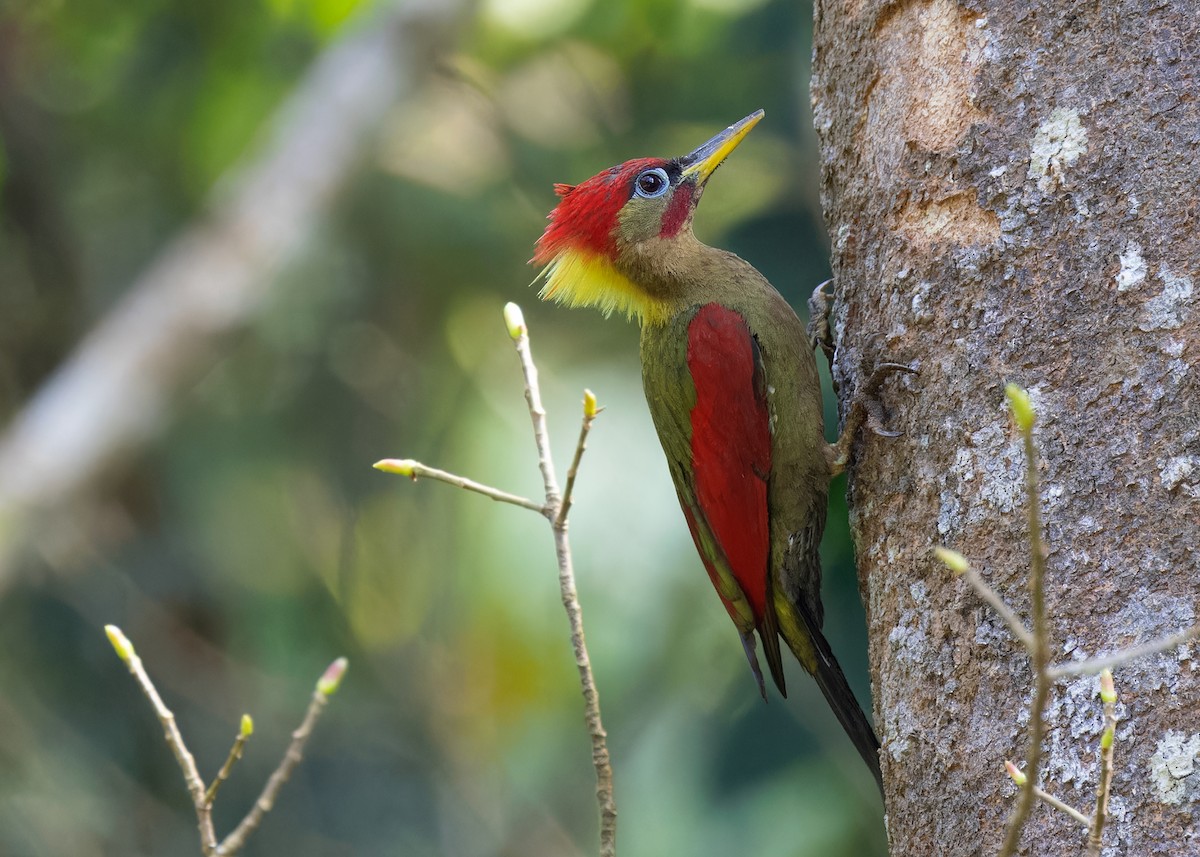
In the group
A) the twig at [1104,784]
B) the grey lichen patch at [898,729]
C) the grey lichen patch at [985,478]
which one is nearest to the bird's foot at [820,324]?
the grey lichen patch at [985,478]

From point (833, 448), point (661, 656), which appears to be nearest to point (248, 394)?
point (661, 656)

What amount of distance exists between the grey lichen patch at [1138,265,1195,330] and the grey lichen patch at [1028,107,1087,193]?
245 mm

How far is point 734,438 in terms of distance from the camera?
288cm

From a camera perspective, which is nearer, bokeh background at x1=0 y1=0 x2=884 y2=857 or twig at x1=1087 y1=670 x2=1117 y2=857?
twig at x1=1087 y1=670 x2=1117 y2=857

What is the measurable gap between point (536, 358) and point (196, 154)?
2094 mm

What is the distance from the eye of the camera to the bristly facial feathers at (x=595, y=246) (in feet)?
10.7

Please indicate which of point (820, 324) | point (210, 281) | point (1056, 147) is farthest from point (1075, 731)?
point (210, 281)

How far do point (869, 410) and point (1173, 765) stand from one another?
87cm

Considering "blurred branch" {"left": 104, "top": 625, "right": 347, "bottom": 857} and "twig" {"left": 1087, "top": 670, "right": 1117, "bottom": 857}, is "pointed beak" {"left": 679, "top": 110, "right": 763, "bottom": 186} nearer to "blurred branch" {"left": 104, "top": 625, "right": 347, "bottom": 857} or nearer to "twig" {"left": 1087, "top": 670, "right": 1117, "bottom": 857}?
"blurred branch" {"left": 104, "top": 625, "right": 347, "bottom": 857}

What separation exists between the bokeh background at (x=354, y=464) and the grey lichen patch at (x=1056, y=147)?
121 inches

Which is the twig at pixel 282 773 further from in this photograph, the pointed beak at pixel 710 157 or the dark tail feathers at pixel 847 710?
the pointed beak at pixel 710 157

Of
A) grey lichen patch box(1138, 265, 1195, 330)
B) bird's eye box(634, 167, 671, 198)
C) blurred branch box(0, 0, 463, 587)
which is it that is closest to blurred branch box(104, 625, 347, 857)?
grey lichen patch box(1138, 265, 1195, 330)

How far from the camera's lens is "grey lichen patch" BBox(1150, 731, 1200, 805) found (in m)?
1.66

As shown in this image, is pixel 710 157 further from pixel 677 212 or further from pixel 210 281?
pixel 210 281
